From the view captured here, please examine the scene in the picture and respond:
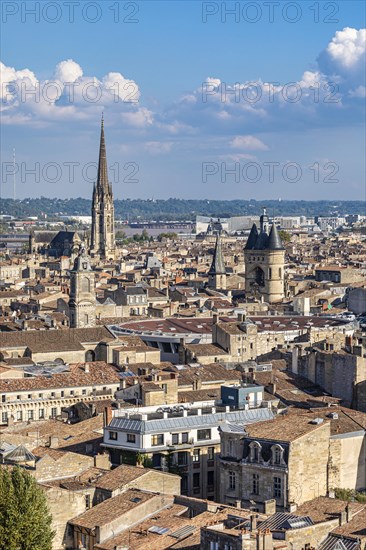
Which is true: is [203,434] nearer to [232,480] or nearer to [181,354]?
[232,480]

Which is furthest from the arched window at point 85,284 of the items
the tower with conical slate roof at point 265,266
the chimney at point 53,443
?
the chimney at point 53,443

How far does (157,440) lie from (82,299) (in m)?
46.7

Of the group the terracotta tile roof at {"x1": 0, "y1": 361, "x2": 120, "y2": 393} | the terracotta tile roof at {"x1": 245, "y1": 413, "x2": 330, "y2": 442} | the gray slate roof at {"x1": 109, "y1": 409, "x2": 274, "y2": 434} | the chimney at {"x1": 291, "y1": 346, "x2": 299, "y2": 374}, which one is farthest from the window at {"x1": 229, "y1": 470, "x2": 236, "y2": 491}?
the terracotta tile roof at {"x1": 0, "y1": 361, "x2": 120, "y2": 393}

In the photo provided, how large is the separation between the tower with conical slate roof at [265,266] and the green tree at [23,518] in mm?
77402

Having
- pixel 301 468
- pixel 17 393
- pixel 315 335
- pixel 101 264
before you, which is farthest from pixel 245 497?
pixel 101 264

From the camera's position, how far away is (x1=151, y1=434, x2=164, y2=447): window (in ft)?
156

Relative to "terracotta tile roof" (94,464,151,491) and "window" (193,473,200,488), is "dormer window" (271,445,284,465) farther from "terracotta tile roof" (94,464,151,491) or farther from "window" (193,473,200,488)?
"window" (193,473,200,488)

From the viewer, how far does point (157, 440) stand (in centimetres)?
4753

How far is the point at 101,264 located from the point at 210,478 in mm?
146551

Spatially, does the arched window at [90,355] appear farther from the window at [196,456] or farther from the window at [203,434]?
the window at [196,456]

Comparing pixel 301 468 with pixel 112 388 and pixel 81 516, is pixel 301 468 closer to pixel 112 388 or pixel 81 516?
pixel 81 516

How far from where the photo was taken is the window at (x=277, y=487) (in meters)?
42.2

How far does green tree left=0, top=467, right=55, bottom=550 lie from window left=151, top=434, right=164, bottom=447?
31.8ft

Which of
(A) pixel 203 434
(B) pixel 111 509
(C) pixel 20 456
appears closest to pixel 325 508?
(B) pixel 111 509
